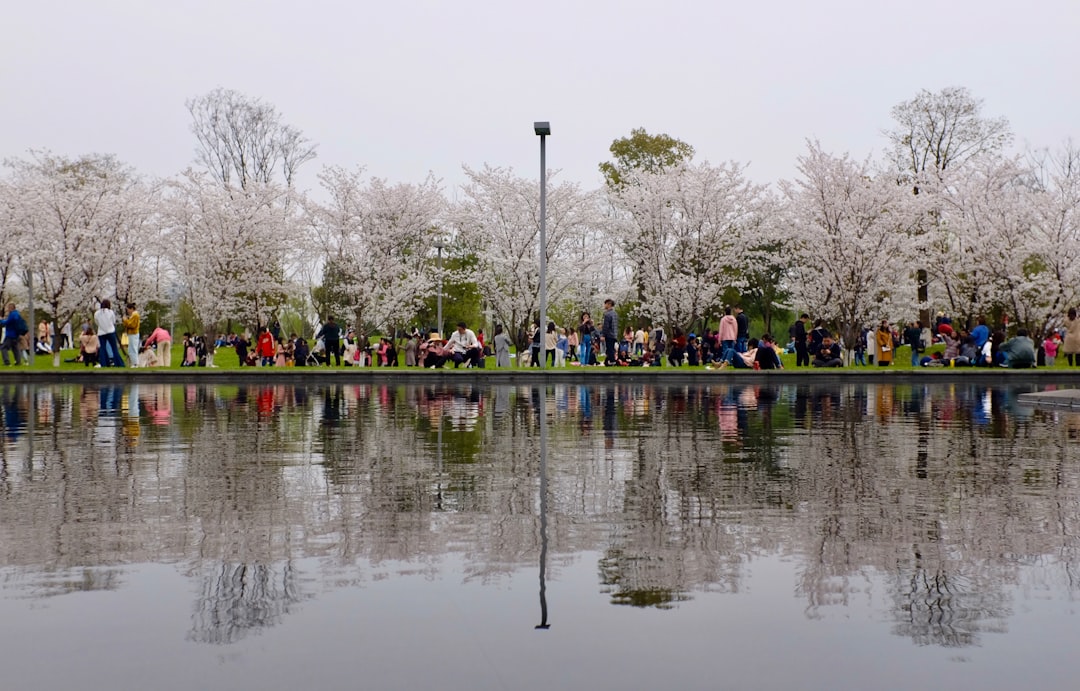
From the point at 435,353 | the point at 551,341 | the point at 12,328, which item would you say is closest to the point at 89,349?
the point at 12,328

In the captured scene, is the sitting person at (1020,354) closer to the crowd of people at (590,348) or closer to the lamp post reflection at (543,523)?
the crowd of people at (590,348)

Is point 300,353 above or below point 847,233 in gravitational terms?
below

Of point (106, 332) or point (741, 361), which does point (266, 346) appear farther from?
point (741, 361)

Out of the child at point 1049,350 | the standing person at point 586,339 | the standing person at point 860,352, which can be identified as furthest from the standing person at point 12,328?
the child at point 1049,350

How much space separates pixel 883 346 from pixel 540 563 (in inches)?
1358

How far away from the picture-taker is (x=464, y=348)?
36406 millimetres

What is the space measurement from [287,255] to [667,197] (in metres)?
19.2

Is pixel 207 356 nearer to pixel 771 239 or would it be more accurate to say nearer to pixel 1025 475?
pixel 771 239

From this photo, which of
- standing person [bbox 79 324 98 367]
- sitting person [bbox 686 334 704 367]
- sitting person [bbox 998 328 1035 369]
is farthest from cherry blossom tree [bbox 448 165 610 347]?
sitting person [bbox 998 328 1035 369]

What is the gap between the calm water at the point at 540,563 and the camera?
4301 mm

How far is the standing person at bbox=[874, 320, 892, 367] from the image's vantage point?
38250 millimetres

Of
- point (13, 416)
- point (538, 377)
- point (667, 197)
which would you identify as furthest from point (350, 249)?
point (13, 416)

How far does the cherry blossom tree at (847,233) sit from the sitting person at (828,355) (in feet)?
17.1

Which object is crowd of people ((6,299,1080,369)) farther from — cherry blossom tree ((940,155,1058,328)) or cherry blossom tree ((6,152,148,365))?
cherry blossom tree ((6,152,148,365))
